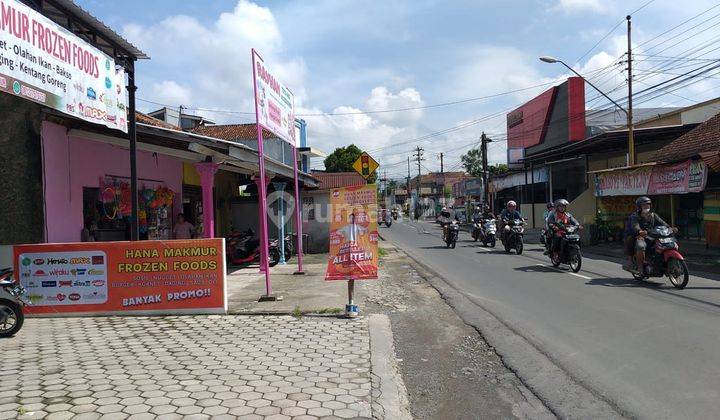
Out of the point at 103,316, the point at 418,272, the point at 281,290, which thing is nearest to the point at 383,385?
the point at 103,316

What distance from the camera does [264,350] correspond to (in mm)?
5949

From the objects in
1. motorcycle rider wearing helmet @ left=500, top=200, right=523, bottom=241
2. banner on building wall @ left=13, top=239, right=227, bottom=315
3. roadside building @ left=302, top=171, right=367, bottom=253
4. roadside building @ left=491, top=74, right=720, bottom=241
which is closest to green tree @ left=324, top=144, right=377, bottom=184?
roadside building @ left=491, top=74, right=720, bottom=241

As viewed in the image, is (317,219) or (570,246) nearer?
(570,246)

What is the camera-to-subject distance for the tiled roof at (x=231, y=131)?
38731mm

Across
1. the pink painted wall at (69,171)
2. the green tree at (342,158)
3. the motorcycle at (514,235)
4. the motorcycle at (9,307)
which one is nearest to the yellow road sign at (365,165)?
the pink painted wall at (69,171)

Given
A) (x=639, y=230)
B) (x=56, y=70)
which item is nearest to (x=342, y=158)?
(x=639, y=230)

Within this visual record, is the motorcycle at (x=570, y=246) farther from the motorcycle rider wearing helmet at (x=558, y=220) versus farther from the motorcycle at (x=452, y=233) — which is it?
the motorcycle at (x=452, y=233)

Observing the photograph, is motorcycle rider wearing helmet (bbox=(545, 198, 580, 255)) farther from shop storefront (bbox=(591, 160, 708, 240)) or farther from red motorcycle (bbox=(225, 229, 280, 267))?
red motorcycle (bbox=(225, 229, 280, 267))

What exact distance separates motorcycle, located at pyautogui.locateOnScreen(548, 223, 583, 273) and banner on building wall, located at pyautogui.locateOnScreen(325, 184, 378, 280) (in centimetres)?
666

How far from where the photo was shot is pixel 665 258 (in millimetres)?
10117

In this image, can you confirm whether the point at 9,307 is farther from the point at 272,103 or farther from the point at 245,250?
the point at 245,250

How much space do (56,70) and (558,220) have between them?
427 inches

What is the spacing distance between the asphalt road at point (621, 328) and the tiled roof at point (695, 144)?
21.6ft

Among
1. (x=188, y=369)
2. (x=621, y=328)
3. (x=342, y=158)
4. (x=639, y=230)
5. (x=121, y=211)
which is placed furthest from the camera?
(x=342, y=158)
